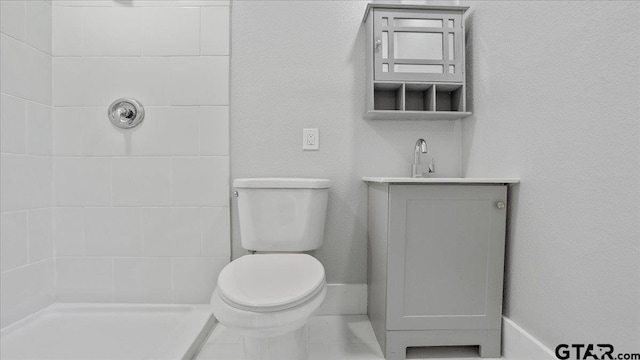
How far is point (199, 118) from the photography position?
1.57 meters

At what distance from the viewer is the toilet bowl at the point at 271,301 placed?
2.97 ft

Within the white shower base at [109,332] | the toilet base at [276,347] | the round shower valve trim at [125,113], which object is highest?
the round shower valve trim at [125,113]

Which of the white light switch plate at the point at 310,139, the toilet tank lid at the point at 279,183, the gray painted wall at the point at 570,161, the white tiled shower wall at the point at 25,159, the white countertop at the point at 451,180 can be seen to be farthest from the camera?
the white light switch plate at the point at 310,139

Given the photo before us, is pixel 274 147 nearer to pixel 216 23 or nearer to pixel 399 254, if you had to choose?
pixel 216 23

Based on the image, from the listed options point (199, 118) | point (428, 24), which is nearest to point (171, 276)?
point (199, 118)

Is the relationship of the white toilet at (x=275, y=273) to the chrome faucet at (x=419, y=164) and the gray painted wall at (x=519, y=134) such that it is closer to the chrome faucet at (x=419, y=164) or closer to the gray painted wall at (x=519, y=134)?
the gray painted wall at (x=519, y=134)

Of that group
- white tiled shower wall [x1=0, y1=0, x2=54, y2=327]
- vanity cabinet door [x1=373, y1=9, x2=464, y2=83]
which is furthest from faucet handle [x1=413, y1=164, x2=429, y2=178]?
white tiled shower wall [x1=0, y1=0, x2=54, y2=327]

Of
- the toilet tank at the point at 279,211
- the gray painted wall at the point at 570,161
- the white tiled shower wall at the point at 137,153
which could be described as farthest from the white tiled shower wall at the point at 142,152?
the gray painted wall at the point at 570,161

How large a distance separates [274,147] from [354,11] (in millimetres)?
788

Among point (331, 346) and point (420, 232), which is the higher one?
point (420, 232)

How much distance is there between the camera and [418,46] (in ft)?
4.83

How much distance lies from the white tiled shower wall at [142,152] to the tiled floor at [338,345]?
1.05 ft

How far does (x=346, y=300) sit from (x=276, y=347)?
2.01 ft

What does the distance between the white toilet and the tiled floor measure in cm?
17
